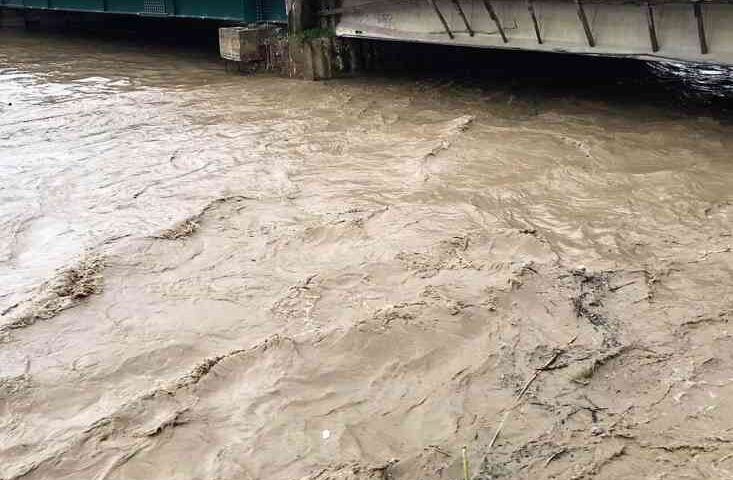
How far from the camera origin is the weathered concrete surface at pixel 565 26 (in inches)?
374

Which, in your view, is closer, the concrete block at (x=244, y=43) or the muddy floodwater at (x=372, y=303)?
the muddy floodwater at (x=372, y=303)

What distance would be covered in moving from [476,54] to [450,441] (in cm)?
1338

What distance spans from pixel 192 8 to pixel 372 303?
13.1 meters

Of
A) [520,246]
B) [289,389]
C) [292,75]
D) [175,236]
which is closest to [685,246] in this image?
[520,246]

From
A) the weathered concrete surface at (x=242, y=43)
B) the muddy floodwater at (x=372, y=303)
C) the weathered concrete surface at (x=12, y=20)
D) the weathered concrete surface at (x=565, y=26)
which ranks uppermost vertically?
the weathered concrete surface at (x=12, y=20)

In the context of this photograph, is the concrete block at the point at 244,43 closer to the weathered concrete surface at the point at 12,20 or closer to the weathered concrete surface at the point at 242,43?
the weathered concrete surface at the point at 242,43

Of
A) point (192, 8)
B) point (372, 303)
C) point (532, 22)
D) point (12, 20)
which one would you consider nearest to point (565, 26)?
point (532, 22)

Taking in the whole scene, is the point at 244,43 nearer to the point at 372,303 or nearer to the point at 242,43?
the point at 242,43

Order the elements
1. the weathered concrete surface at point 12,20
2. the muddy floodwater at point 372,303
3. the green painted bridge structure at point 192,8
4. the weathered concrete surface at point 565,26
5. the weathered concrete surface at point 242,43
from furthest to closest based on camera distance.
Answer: the weathered concrete surface at point 12,20 < the green painted bridge structure at point 192,8 < the weathered concrete surface at point 242,43 < the weathered concrete surface at point 565,26 < the muddy floodwater at point 372,303

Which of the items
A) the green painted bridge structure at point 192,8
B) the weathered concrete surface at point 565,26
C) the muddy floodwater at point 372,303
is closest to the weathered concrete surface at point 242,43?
the green painted bridge structure at point 192,8

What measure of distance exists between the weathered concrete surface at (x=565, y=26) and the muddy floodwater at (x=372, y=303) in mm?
1165

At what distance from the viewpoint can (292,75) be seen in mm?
14938

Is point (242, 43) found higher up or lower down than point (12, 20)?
lower down

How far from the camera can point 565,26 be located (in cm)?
1080
